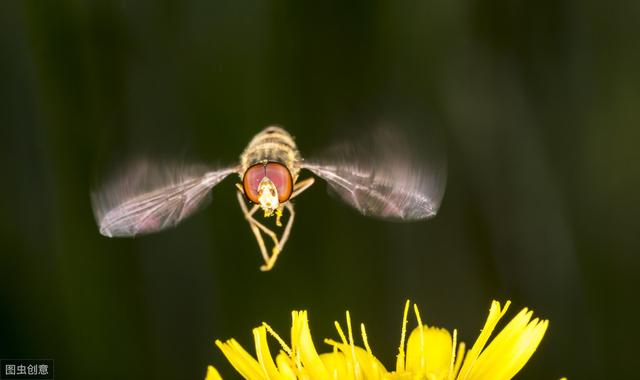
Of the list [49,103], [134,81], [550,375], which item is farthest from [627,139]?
[49,103]

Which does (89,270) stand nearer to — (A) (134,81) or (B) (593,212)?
(A) (134,81)

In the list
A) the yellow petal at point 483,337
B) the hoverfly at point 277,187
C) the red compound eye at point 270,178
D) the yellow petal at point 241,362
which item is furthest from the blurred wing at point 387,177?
the yellow petal at point 241,362

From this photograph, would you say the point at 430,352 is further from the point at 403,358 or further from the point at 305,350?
the point at 305,350

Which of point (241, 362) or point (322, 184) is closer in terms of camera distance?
point (241, 362)

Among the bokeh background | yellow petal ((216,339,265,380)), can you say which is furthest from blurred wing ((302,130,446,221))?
the bokeh background

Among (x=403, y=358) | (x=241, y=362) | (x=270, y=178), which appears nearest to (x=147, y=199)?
(x=270, y=178)

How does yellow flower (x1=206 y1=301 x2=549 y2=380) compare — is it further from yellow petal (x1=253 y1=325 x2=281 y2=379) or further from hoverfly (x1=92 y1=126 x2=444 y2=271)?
hoverfly (x1=92 y1=126 x2=444 y2=271)
